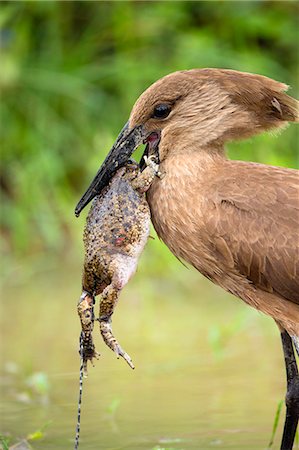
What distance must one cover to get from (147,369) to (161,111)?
190 cm

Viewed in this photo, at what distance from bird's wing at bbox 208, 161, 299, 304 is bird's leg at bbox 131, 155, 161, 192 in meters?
0.25

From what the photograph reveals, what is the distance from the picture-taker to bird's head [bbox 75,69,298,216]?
15.0 feet

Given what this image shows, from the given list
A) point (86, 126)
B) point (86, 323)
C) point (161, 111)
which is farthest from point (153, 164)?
point (86, 126)

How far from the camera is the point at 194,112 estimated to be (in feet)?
15.1

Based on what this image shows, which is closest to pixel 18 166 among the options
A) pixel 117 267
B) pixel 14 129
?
pixel 14 129

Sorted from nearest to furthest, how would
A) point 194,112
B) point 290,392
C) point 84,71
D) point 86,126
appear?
1. point 194,112
2. point 290,392
3. point 86,126
4. point 84,71

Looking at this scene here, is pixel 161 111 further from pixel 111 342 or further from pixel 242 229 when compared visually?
pixel 111 342

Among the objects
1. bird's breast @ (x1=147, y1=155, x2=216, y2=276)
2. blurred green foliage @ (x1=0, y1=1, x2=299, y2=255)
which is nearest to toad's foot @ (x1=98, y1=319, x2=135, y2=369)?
bird's breast @ (x1=147, y1=155, x2=216, y2=276)

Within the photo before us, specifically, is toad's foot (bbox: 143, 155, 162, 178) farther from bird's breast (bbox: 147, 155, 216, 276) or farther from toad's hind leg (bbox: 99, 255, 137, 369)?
toad's hind leg (bbox: 99, 255, 137, 369)

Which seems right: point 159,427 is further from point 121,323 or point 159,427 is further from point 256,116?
point 121,323

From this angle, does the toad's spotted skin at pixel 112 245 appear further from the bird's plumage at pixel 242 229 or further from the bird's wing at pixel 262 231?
the bird's wing at pixel 262 231

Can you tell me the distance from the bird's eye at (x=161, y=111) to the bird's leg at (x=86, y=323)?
74 centimetres

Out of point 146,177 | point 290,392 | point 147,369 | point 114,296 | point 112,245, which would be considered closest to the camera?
point 114,296

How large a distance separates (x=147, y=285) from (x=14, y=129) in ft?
6.02
